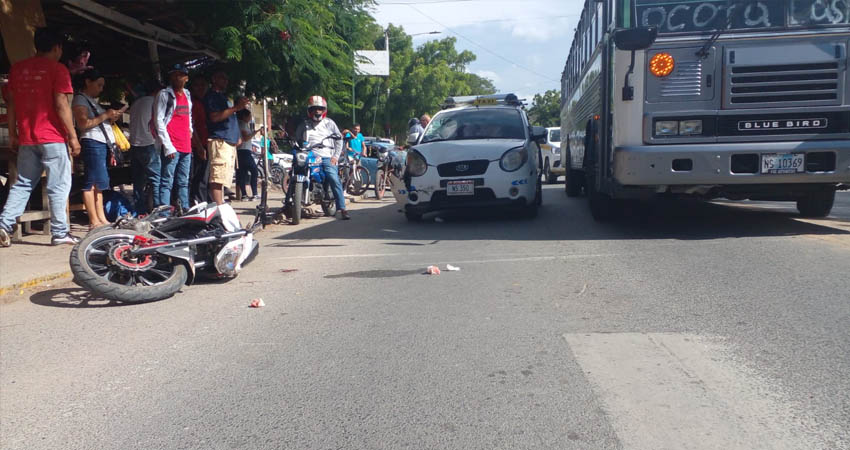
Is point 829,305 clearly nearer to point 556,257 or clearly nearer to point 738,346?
point 738,346

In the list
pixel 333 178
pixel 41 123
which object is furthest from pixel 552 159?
pixel 41 123

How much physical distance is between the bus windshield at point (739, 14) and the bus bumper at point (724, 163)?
1229 mm

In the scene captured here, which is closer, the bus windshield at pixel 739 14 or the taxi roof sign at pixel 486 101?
the bus windshield at pixel 739 14

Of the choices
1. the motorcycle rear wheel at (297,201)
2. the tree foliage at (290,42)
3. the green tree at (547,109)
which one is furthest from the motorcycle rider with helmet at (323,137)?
the green tree at (547,109)

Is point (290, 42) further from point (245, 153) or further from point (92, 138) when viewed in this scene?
point (245, 153)

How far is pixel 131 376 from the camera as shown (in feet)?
13.0

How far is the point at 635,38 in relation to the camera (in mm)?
7605

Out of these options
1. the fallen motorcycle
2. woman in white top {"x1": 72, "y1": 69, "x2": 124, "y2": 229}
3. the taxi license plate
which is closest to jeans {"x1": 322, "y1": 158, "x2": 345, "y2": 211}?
the taxi license plate

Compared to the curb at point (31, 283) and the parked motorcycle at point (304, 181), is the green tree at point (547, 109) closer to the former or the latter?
the parked motorcycle at point (304, 181)

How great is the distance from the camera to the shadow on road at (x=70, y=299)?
18.5 feet

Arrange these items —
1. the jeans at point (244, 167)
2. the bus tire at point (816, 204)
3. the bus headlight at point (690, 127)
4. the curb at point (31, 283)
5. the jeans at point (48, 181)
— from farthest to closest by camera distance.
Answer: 1. the jeans at point (244, 167)
2. the bus tire at point (816, 204)
3. the bus headlight at point (690, 127)
4. the jeans at point (48, 181)
5. the curb at point (31, 283)

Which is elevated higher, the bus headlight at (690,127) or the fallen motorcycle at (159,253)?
the bus headlight at (690,127)

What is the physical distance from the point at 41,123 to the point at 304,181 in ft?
13.5

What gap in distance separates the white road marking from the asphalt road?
0.01 m
